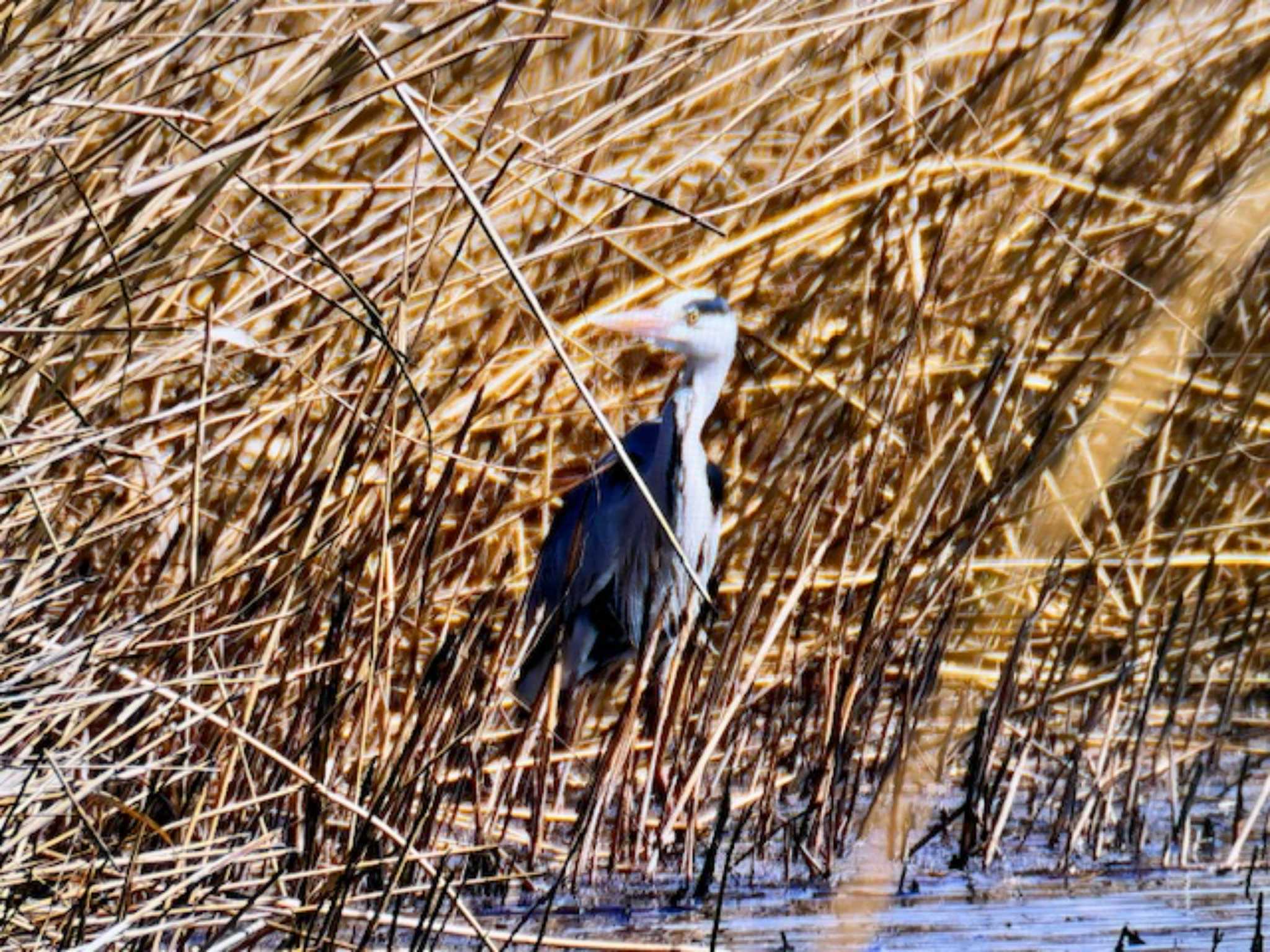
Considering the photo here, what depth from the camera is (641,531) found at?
15.4 feet

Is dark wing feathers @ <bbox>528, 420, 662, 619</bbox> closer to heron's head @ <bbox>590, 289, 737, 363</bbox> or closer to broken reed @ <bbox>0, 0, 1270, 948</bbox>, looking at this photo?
broken reed @ <bbox>0, 0, 1270, 948</bbox>

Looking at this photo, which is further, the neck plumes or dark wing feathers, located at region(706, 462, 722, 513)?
dark wing feathers, located at region(706, 462, 722, 513)

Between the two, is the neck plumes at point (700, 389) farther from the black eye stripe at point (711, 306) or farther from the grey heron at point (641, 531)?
the black eye stripe at point (711, 306)

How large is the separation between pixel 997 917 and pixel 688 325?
139cm

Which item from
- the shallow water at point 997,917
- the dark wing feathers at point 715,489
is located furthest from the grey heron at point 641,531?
the shallow water at point 997,917

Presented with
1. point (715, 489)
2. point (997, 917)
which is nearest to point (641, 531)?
point (715, 489)

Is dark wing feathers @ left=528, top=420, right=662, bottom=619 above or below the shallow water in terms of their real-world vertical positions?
above

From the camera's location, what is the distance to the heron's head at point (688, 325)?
3.82 metres

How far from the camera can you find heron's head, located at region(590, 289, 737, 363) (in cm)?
382

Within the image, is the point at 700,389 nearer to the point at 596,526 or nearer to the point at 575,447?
the point at 575,447

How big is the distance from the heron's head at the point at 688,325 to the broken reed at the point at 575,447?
8 centimetres

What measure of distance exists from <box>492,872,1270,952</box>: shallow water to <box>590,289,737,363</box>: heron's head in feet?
3.91

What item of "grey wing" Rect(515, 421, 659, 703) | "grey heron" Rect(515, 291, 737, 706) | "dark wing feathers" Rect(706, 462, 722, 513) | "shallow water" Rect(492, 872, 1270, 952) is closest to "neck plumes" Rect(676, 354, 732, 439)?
"grey heron" Rect(515, 291, 737, 706)

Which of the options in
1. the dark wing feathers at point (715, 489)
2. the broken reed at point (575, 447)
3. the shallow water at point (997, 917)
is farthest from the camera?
the dark wing feathers at point (715, 489)
